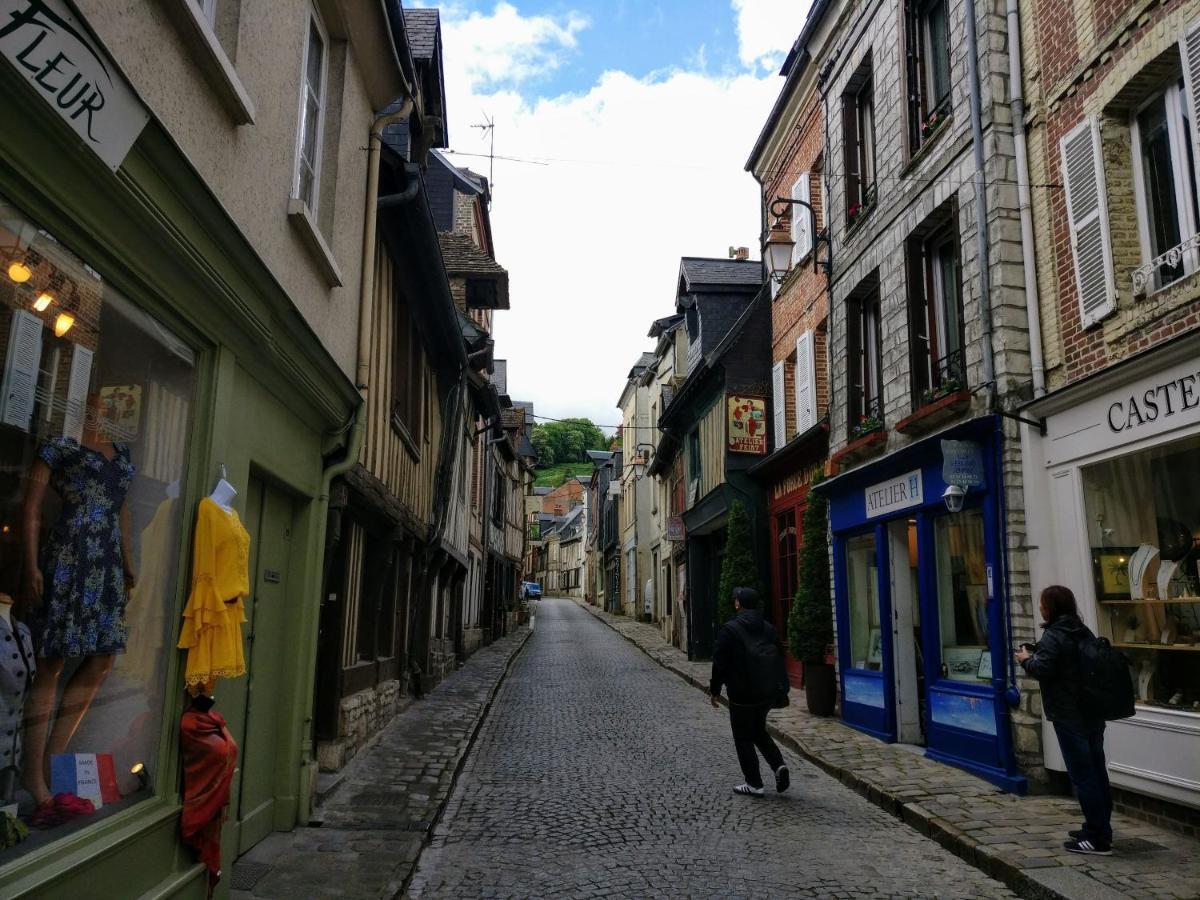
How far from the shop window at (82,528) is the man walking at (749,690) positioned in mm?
4325

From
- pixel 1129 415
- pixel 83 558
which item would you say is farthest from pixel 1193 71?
pixel 83 558

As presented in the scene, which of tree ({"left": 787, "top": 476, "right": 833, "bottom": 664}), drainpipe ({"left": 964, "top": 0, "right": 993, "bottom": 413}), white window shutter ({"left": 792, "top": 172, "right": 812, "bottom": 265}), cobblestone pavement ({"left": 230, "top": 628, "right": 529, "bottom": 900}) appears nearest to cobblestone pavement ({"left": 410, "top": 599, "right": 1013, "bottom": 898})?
cobblestone pavement ({"left": 230, "top": 628, "right": 529, "bottom": 900})

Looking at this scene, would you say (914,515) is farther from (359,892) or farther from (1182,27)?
(359,892)

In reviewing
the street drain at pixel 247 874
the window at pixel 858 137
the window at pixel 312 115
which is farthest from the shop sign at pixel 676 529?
the street drain at pixel 247 874

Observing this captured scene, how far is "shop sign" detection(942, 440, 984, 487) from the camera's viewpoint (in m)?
7.58

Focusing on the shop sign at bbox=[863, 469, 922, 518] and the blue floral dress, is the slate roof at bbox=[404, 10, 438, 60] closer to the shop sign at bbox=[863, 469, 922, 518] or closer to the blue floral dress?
the shop sign at bbox=[863, 469, 922, 518]

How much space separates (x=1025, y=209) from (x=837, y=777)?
5.05 m

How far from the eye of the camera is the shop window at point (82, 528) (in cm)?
281

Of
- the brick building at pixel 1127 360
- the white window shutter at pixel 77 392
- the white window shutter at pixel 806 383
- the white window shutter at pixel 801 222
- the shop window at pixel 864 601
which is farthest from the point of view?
the white window shutter at pixel 801 222

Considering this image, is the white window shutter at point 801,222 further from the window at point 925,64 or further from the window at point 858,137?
the window at point 925,64

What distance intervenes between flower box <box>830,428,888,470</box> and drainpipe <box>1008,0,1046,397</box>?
248 centimetres

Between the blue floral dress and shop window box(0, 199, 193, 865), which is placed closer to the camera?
shop window box(0, 199, 193, 865)

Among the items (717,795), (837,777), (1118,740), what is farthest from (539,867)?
(1118,740)

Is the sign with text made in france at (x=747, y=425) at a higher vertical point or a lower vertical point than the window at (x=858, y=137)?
lower
